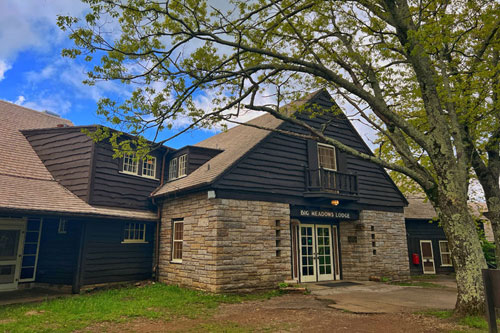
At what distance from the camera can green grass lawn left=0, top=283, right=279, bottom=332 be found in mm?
7078

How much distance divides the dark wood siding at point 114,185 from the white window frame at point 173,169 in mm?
1247

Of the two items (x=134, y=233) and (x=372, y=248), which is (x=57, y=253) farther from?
(x=372, y=248)

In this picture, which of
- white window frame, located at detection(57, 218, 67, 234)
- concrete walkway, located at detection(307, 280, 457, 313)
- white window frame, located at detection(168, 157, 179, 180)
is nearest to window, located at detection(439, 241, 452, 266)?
concrete walkway, located at detection(307, 280, 457, 313)

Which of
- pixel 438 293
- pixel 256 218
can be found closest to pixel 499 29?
pixel 438 293

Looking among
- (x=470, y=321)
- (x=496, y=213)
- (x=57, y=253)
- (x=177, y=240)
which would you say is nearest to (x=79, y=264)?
(x=57, y=253)

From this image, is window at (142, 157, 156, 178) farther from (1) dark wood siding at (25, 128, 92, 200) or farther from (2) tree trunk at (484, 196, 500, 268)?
(2) tree trunk at (484, 196, 500, 268)

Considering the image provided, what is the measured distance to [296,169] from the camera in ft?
42.4

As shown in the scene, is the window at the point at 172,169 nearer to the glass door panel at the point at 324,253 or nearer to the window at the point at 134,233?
the window at the point at 134,233

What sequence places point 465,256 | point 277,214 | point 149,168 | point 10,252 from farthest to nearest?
1. point 149,168
2. point 277,214
3. point 10,252
4. point 465,256

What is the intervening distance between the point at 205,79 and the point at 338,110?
537 cm

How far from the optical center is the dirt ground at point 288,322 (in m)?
6.55

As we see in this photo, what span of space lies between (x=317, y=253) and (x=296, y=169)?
369 cm

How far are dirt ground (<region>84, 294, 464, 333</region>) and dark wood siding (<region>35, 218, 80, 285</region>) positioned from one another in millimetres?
5745

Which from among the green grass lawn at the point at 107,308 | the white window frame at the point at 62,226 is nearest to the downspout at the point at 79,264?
the green grass lawn at the point at 107,308
